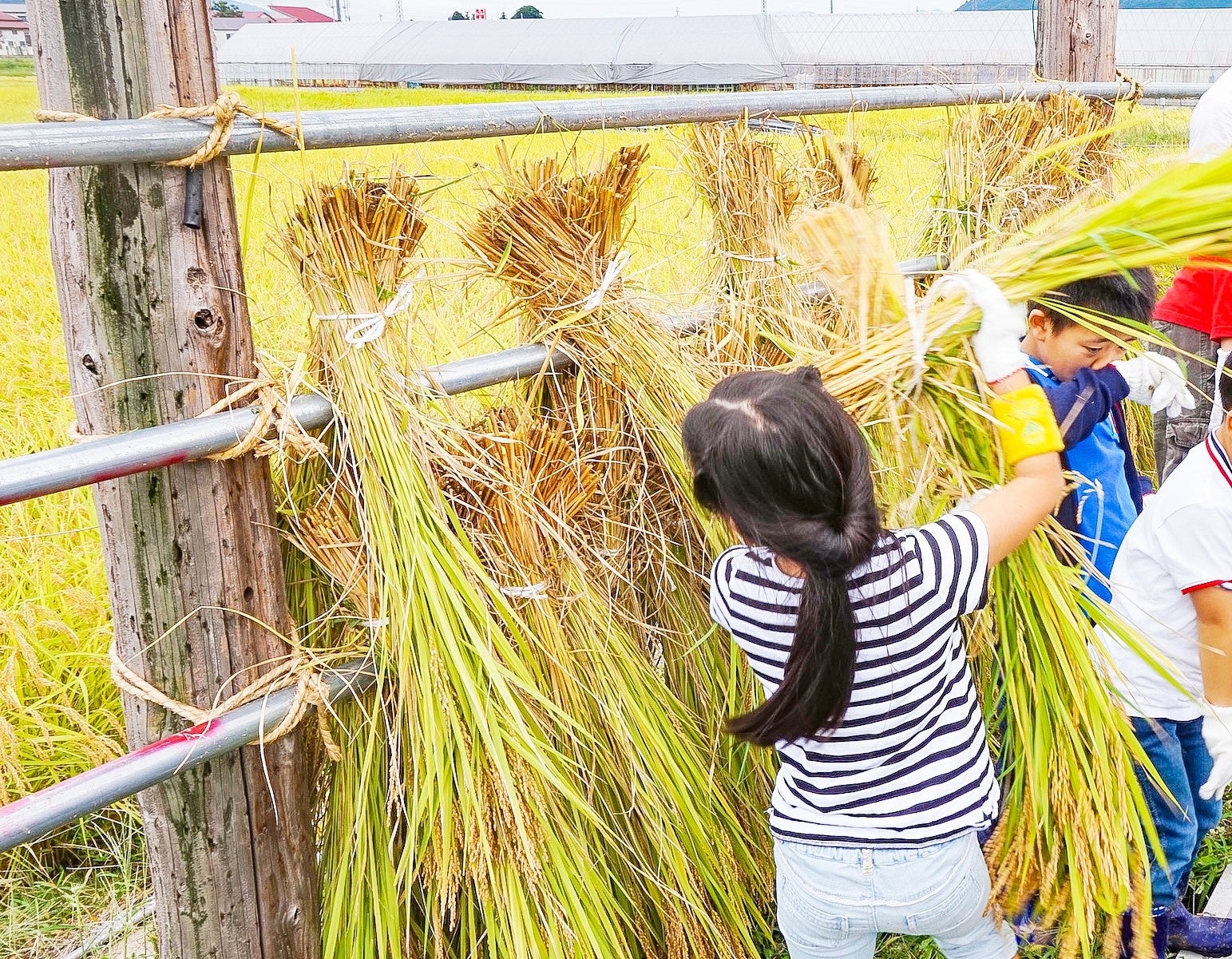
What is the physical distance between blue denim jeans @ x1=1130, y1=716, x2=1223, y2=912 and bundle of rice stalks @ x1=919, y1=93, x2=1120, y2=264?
1414 mm

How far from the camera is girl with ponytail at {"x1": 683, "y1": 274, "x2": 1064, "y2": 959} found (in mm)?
1314

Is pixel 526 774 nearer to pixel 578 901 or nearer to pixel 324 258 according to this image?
pixel 578 901

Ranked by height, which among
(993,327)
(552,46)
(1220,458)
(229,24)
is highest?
(552,46)

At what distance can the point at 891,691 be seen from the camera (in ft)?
4.57

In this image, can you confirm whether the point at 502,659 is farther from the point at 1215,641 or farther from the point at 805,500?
the point at 1215,641

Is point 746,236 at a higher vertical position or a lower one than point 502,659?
higher

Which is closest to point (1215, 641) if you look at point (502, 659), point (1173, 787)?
point (1173, 787)

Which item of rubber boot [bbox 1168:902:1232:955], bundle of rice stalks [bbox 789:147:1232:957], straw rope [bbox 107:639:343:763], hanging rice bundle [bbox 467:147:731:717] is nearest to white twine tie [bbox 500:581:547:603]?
hanging rice bundle [bbox 467:147:731:717]

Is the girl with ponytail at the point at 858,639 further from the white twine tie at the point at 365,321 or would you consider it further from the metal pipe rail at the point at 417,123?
the metal pipe rail at the point at 417,123

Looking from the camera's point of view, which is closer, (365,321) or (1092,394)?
(365,321)

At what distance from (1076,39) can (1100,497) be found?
2.30 meters

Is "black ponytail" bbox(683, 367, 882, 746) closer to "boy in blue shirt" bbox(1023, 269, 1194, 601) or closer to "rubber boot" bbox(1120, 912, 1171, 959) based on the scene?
"boy in blue shirt" bbox(1023, 269, 1194, 601)

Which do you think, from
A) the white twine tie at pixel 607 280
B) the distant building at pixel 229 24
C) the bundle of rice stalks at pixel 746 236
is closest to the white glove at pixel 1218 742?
the bundle of rice stalks at pixel 746 236

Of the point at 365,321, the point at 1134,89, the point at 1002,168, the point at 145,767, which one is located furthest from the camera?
the point at 1134,89
